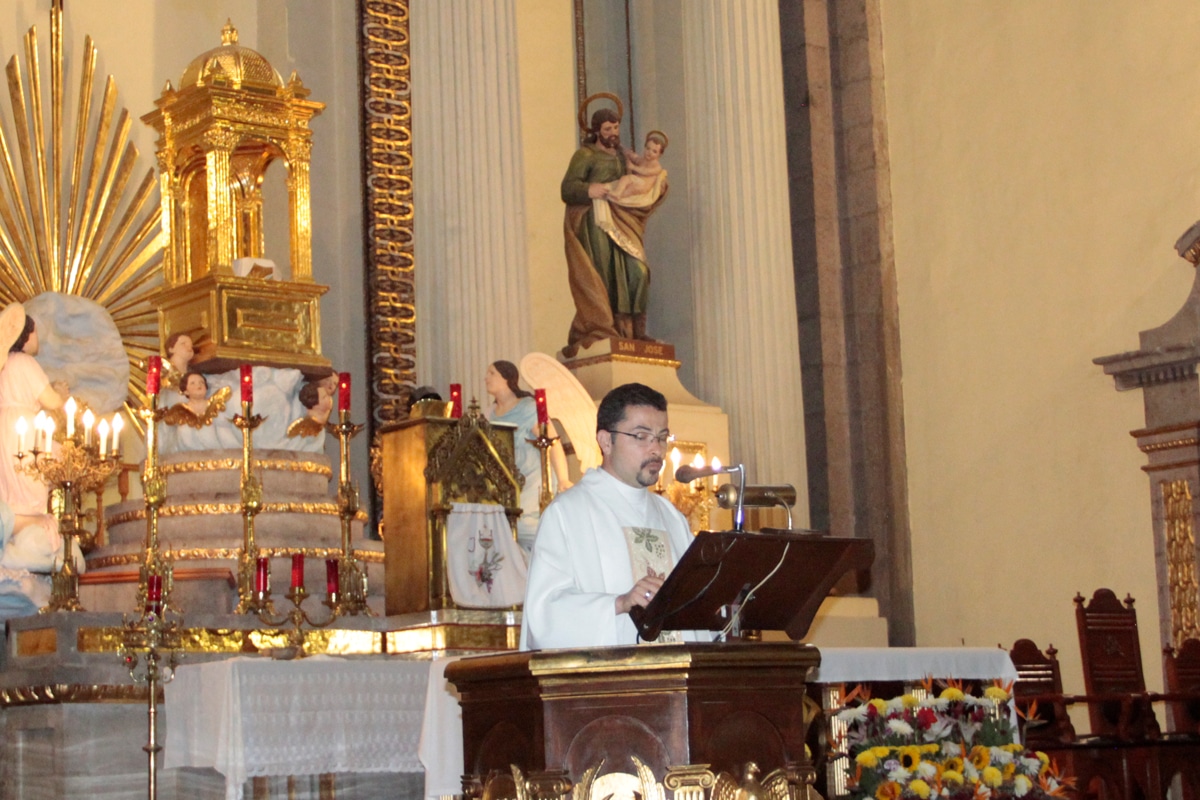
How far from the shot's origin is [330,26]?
40.1ft

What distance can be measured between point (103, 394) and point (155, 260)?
2108 millimetres

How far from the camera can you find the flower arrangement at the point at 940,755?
6016 mm

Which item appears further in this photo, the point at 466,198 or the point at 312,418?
the point at 466,198

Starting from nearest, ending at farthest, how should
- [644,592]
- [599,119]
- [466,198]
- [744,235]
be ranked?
[644,592]
[466,198]
[599,119]
[744,235]

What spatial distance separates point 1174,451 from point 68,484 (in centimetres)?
678

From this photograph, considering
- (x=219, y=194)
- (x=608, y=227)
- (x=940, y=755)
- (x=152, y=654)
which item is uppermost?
(x=608, y=227)

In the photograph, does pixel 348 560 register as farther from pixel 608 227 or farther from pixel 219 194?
pixel 608 227

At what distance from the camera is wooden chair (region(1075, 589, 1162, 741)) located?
9.19 m

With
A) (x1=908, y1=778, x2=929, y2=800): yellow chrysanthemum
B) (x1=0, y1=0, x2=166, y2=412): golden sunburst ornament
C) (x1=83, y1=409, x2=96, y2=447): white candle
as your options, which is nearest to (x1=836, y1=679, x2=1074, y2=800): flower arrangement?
(x1=908, y1=778, x2=929, y2=800): yellow chrysanthemum

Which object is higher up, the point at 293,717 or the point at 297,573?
the point at 297,573

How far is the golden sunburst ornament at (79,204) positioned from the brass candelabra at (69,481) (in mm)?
3345

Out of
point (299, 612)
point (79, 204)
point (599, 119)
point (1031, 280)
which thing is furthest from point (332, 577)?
point (1031, 280)

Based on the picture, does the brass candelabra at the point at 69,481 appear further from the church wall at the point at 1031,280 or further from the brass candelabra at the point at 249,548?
the church wall at the point at 1031,280

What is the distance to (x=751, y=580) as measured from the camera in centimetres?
472
